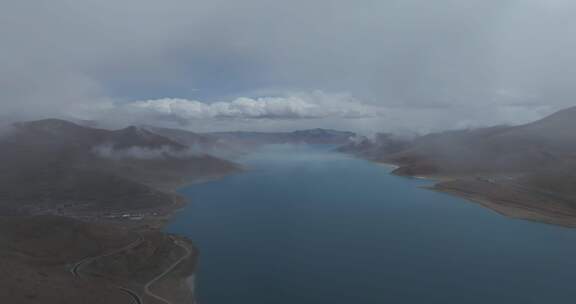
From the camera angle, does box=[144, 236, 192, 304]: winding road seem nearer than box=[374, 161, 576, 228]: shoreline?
Yes

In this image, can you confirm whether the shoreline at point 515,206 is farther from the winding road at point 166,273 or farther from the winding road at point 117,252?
the winding road at point 117,252

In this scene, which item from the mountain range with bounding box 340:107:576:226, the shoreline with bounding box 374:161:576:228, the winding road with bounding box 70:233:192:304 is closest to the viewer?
the winding road with bounding box 70:233:192:304

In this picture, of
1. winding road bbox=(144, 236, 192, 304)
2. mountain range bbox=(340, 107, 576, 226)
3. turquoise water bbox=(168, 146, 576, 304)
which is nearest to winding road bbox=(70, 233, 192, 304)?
winding road bbox=(144, 236, 192, 304)

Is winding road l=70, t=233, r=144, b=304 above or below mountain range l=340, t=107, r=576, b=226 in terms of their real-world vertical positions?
below

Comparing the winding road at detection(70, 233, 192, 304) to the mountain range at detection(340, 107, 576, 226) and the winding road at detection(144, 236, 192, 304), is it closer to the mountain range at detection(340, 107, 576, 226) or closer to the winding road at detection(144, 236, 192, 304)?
the winding road at detection(144, 236, 192, 304)

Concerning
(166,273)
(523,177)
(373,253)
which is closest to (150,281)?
(166,273)

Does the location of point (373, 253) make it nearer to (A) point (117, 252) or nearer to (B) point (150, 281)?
(B) point (150, 281)

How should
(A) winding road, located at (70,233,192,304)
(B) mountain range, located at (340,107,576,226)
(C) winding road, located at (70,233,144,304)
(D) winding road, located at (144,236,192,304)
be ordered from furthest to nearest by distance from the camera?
(B) mountain range, located at (340,107,576,226)
(D) winding road, located at (144,236,192,304)
(A) winding road, located at (70,233,192,304)
(C) winding road, located at (70,233,144,304)

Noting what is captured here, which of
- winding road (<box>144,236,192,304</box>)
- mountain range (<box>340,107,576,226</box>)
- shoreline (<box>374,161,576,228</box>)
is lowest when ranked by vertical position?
winding road (<box>144,236,192,304</box>)

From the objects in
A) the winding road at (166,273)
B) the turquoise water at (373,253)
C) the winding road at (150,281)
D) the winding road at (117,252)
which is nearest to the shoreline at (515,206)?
the turquoise water at (373,253)
